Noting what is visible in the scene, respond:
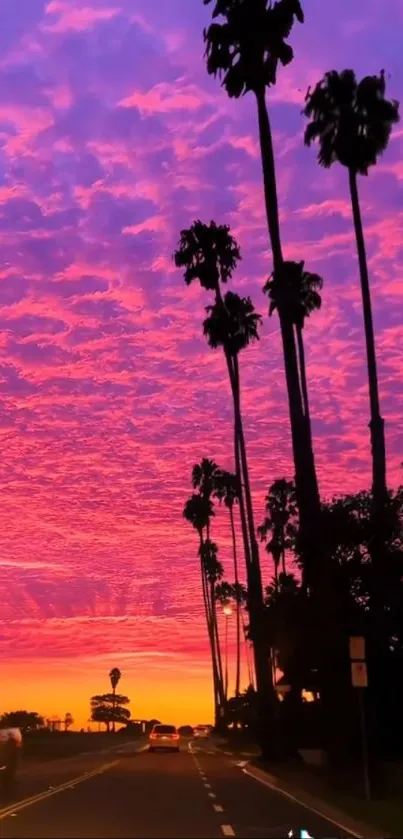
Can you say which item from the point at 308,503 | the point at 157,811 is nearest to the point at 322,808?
the point at 157,811

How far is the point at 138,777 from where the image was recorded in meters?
36.4

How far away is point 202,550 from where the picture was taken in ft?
363

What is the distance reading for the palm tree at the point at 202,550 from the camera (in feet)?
341

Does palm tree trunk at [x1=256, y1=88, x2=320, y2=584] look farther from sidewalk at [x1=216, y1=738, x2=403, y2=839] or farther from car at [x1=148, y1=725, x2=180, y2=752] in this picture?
car at [x1=148, y1=725, x2=180, y2=752]

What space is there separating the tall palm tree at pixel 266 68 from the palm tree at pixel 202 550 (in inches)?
2694

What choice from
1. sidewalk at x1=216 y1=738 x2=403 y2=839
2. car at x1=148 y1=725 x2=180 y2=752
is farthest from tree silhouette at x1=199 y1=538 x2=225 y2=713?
sidewalk at x1=216 y1=738 x2=403 y2=839

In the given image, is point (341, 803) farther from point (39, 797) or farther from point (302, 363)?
point (302, 363)

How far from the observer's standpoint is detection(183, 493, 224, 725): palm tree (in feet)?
341

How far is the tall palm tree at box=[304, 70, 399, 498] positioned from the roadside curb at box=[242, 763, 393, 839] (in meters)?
9.23

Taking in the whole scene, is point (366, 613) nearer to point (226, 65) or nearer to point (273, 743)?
point (273, 743)

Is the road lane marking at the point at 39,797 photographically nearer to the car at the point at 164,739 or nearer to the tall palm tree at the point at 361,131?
the tall palm tree at the point at 361,131

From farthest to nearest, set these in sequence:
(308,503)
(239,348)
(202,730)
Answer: (202,730) < (239,348) < (308,503)

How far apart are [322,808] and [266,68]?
22400mm

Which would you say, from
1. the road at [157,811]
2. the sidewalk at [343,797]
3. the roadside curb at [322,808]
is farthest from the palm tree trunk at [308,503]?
the road at [157,811]
